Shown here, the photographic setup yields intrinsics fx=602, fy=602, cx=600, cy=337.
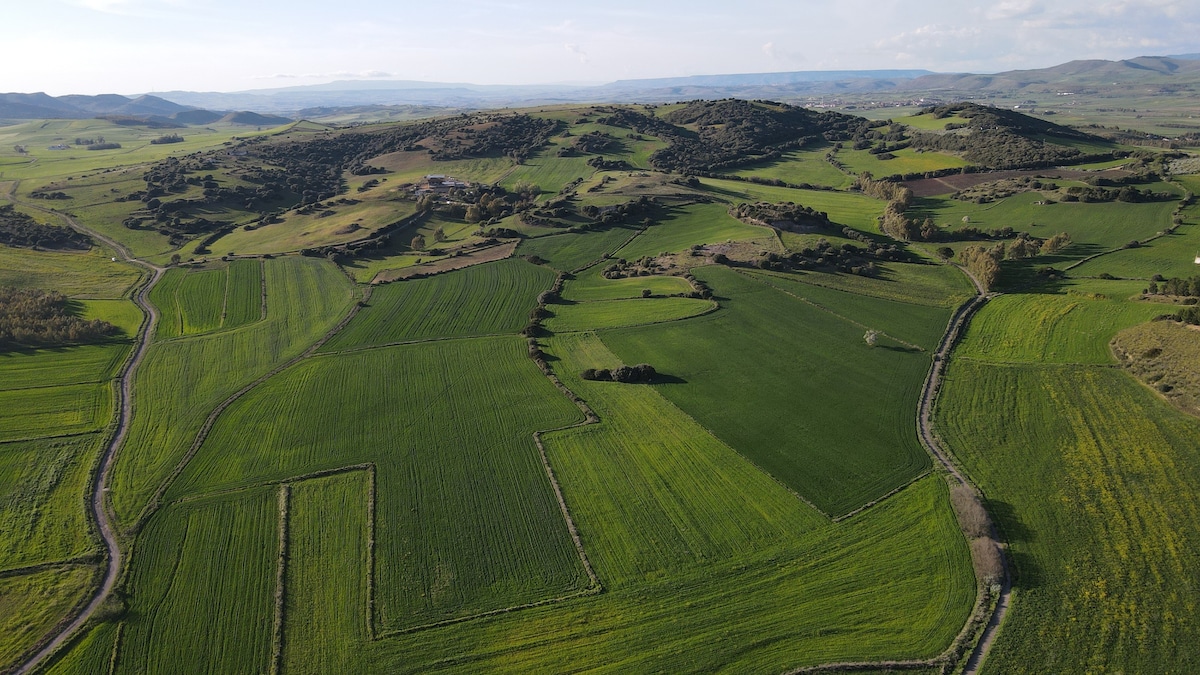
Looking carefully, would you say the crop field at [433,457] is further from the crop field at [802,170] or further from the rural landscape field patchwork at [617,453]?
the crop field at [802,170]

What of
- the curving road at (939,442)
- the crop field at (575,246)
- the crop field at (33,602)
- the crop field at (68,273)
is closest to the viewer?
the curving road at (939,442)

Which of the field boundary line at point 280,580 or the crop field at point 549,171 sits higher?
the crop field at point 549,171

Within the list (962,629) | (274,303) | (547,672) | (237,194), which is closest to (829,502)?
(962,629)

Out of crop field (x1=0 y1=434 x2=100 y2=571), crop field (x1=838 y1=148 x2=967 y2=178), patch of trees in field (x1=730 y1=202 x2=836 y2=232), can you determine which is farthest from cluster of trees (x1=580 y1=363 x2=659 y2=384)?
crop field (x1=838 y1=148 x2=967 y2=178)

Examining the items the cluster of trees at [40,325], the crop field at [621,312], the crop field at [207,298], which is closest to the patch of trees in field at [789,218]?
the crop field at [621,312]

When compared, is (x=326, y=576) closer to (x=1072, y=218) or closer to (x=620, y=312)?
(x=620, y=312)

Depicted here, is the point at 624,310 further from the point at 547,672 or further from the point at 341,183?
the point at 341,183

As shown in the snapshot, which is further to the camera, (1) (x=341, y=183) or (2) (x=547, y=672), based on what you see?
(1) (x=341, y=183)

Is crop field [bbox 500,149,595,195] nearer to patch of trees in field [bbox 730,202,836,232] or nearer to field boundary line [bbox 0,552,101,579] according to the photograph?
patch of trees in field [bbox 730,202,836,232]
